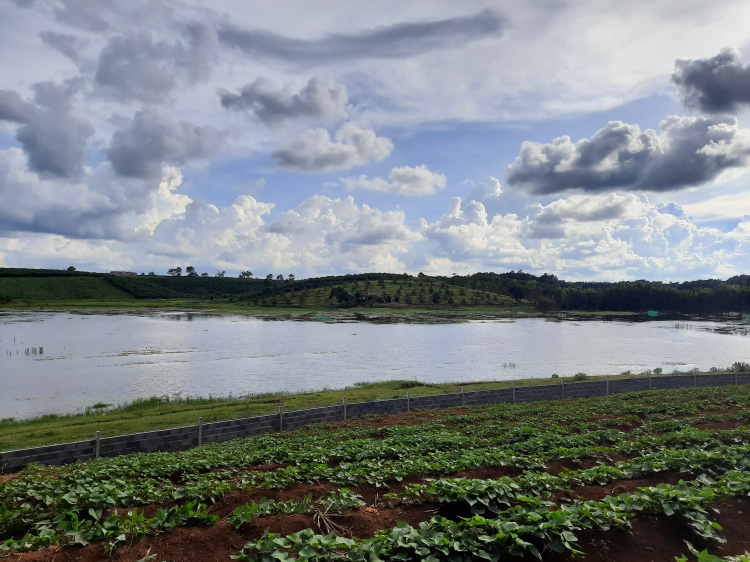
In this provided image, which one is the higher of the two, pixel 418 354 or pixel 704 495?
pixel 704 495

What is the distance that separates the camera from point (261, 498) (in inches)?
321

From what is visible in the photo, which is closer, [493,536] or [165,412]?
[493,536]

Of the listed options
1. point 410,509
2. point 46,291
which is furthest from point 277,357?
point 46,291

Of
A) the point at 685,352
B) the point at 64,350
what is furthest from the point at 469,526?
the point at 685,352

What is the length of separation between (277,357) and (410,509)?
57.2 meters

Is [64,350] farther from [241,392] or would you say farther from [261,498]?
[261,498]

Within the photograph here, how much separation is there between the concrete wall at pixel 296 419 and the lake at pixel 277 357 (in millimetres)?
17671

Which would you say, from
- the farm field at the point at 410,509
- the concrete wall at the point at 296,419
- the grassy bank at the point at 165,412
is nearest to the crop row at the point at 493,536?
the farm field at the point at 410,509

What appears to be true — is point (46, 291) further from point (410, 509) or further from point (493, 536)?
point (493, 536)

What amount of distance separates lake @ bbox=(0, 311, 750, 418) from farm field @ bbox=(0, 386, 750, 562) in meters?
33.5

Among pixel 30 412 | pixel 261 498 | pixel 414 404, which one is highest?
pixel 261 498

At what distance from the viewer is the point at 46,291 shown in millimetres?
182500

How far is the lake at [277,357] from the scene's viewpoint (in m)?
43.8

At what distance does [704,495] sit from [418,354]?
6197cm
